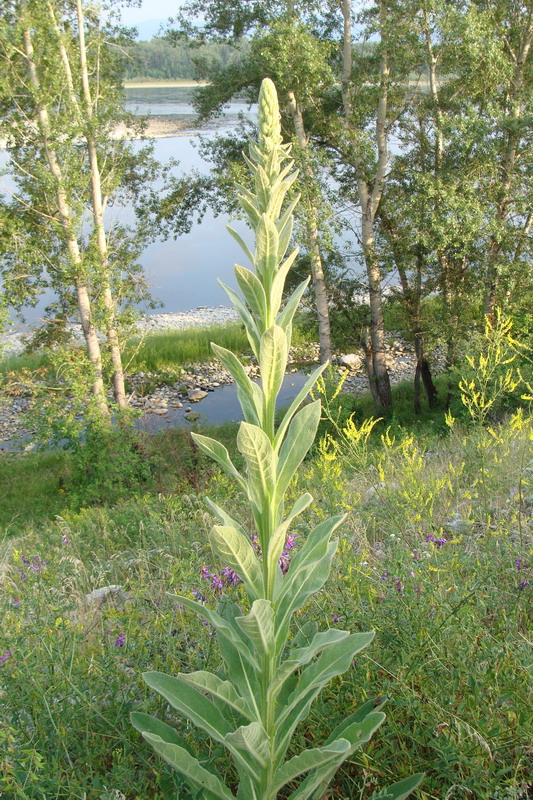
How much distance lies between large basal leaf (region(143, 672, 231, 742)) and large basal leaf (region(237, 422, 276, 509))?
599mm

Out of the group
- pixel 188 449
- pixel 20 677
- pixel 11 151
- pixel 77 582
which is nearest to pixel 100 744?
pixel 20 677

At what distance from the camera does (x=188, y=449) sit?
13.0 metres

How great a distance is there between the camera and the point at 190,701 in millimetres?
1775

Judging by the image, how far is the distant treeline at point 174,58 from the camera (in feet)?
46.0

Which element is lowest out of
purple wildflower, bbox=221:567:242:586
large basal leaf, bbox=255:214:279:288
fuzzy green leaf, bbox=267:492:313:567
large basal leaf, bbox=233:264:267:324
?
purple wildflower, bbox=221:567:242:586

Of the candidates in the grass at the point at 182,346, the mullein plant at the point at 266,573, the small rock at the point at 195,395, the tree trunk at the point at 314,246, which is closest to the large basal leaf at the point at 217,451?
the mullein plant at the point at 266,573

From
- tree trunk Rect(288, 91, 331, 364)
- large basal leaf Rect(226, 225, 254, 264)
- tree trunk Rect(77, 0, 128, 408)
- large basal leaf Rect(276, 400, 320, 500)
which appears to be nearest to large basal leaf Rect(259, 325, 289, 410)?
large basal leaf Rect(276, 400, 320, 500)

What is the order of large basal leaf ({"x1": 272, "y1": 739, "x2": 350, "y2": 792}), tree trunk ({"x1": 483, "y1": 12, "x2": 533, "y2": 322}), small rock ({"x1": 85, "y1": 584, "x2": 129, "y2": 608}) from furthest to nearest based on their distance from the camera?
tree trunk ({"x1": 483, "y1": 12, "x2": 533, "y2": 322}) → small rock ({"x1": 85, "y1": 584, "x2": 129, "y2": 608}) → large basal leaf ({"x1": 272, "y1": 739, "x2": 350, "y2": 792})

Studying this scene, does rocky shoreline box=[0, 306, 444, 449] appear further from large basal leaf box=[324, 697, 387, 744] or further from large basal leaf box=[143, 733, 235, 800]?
large basal leaf box=[143, 733, 235, 800]

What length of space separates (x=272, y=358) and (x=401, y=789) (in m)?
1.28

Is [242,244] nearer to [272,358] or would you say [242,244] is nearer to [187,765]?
[272,358]

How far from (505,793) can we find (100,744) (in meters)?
1.31

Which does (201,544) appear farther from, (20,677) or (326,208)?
(326,208)

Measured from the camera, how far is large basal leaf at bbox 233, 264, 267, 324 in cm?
158
